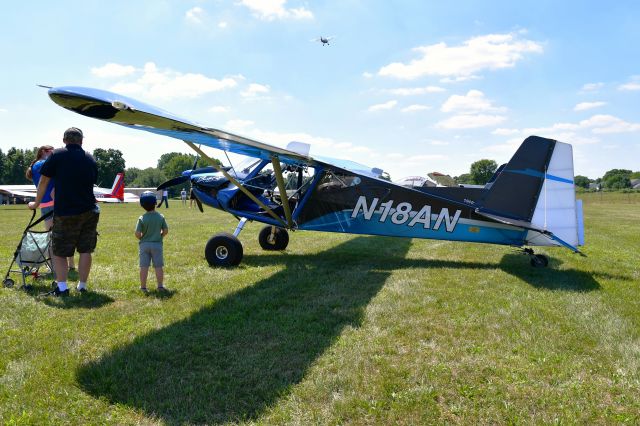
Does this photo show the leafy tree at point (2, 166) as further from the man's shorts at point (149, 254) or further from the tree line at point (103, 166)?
the man's shorts at point (149, 254)

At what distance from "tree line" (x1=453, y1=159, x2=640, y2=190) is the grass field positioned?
10377 centimetres

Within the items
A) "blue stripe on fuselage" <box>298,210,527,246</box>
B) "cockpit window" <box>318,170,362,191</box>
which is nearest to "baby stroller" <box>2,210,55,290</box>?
"blue stripe on fuselage" <box>298,210,527,246</box>

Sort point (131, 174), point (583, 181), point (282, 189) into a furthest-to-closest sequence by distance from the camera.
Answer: point (131, 174) < point (583, 181) < point (282, 189)

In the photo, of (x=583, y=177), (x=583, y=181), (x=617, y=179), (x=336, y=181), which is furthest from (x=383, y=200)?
(x=583, y=177)

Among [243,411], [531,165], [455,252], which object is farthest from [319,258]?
[243,411]

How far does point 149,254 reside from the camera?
563 cm

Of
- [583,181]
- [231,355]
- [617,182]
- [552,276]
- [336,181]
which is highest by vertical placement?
[583,181]

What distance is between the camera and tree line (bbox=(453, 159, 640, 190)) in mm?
119312

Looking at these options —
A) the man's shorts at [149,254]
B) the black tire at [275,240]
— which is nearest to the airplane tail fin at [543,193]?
the black tire at [275,240]

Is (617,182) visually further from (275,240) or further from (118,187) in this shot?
(275,240)

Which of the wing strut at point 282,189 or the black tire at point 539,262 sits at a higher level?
the wing strut at point 282,189

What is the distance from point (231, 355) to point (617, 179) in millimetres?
165547

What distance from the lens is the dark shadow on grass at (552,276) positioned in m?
6.06

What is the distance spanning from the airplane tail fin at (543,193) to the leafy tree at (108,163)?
104028 mm
